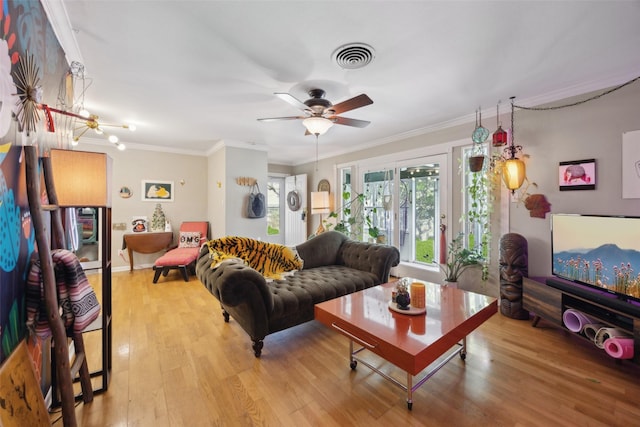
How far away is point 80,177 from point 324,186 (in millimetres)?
4498

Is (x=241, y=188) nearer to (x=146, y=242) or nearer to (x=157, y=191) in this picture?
(x=157, y=191)

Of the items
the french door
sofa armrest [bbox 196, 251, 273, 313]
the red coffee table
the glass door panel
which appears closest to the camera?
the red coffee table

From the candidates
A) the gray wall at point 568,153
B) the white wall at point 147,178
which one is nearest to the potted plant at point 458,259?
the gray wall at point 568,153

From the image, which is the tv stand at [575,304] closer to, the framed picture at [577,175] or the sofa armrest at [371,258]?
the framed picture at [577,175]

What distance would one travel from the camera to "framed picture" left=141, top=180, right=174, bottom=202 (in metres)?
5.01

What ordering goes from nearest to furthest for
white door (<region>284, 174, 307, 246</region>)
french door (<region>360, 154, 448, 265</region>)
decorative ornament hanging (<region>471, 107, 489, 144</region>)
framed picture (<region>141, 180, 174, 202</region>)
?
decorative ornament hanging (<region>471, 107, 489, 144</region>) → french door (<region>360, 154, 448, 265</region>) → framed picture (<region>141, 180, 174, 202</region>) → white door (<region>284, 174, 307, 246</region>)

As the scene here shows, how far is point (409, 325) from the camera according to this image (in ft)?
5.55

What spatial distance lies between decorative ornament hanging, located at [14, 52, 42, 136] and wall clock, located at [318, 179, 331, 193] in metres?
4.55

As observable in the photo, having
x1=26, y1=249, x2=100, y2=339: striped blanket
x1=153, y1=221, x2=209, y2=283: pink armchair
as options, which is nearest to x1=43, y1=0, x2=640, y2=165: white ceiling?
x1=26, y1=249, x2=100, y2=339: striped blanket

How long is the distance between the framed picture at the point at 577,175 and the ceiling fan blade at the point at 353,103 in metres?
2.18

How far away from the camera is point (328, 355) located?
2160mm

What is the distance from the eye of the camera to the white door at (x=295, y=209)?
20.2 ft

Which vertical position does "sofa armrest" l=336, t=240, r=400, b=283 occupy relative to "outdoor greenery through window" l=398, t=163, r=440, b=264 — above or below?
below

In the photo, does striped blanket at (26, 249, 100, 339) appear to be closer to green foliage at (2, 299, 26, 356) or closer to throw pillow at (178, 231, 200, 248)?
green foliage at (2, 299, 26, 356)
